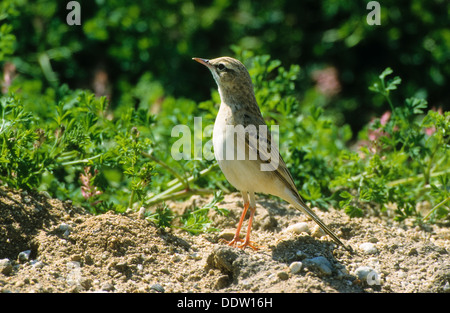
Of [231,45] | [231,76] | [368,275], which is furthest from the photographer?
[231,45]

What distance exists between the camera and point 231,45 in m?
9.47

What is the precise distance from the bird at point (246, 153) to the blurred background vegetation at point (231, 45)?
10.3 feet

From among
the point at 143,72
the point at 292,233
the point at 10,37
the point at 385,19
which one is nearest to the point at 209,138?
the point at 292,233

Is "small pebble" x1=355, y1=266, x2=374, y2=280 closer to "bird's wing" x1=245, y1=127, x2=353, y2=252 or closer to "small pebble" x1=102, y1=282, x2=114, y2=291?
"bird's wing" x1=245, y1=127, x2=353, y2=252

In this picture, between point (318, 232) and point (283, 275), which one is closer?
point (283, 275)

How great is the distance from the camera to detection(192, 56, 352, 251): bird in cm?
551

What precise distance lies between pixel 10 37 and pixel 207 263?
147 inches

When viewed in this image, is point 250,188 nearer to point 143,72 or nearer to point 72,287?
point 72,287

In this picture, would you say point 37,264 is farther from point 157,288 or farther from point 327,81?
point 327,81

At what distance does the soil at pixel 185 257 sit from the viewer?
481 cm

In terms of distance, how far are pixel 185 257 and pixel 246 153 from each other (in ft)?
3.64

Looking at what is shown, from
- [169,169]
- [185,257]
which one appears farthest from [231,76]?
[185,257]

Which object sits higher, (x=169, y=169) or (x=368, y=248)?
(x=169, y=169)

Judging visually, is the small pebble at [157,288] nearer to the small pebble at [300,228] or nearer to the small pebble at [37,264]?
the small pebble at [37,264]
